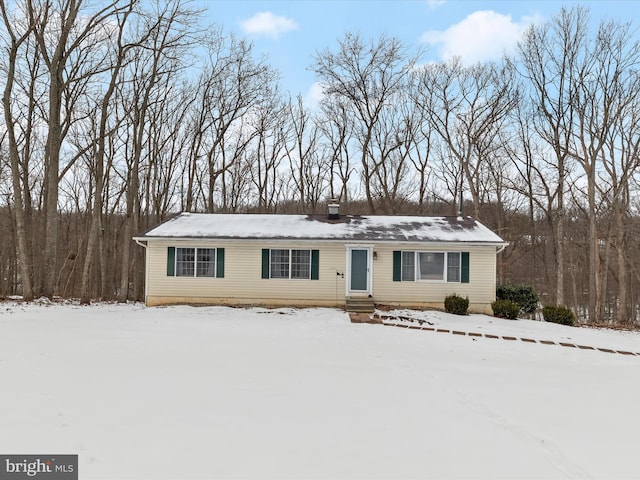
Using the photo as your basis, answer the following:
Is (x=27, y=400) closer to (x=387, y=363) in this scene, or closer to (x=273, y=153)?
(x=387, y=363)

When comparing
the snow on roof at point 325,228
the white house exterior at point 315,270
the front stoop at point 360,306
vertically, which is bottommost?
the front stoop at point 360,306

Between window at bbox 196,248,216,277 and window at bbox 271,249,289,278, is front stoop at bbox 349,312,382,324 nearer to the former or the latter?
window at bbox 271,249,289,278

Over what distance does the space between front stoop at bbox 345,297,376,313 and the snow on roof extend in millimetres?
2234

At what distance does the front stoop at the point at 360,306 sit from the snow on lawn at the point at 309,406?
4.13 m

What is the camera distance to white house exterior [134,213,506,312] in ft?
48.5

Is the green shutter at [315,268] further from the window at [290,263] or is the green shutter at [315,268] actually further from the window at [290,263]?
the window at [290,263]

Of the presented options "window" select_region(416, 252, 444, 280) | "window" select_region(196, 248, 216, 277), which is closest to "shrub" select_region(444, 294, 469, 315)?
"window" select_region(416, 252, 444, 280)

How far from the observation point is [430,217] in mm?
17609

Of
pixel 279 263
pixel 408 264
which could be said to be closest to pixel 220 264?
pixel 279 263

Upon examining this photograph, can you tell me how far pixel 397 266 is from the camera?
586 inches

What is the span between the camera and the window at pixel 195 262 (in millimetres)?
14828

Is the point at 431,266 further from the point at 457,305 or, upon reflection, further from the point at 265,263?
the point at 265,263

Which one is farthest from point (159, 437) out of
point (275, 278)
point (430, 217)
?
point (430, 217)

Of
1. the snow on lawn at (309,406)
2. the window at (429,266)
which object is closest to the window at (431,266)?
the window at (429,266)
